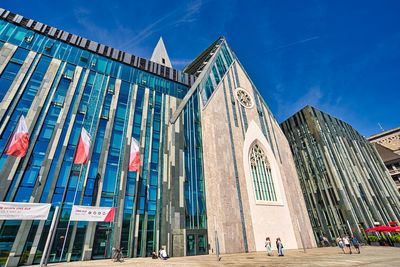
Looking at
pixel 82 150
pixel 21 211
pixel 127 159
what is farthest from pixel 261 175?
pixel 21 211

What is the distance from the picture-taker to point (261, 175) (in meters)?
29.9

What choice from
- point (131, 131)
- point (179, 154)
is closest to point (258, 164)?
point (179, 154)

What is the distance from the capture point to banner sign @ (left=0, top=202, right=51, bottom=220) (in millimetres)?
13414

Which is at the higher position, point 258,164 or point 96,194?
point 258,164

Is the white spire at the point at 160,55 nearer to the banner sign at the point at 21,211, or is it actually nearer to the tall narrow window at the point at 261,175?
the tall narrow window at the point at 261,175

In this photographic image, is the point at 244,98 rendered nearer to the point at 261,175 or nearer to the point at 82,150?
the point at 261,175

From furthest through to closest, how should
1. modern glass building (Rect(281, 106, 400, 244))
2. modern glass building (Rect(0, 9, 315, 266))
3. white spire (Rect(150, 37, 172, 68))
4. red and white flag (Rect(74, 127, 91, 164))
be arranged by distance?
white spire (Rect(150, 37, 172, 68)), modern glass building (Rect(281, 106, 400, 244)), modern glass building (Rect(0, 9, 315, 266)), red and white flag (Rect(74, 127, 91, 164))

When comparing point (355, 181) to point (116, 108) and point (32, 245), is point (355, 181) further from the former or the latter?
point (32, 245)

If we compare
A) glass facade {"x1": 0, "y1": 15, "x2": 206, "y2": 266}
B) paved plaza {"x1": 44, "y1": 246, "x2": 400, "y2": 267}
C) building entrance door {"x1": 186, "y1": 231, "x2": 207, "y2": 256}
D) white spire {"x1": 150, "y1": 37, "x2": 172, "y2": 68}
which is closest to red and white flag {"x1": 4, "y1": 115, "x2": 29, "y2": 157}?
→ glass facade {"x1": 0, "y1": 15, "x2": 206, "y2": 266}

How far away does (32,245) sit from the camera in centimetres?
1709

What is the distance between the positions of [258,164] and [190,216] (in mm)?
14520

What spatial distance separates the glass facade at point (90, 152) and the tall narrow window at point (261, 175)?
9216mm

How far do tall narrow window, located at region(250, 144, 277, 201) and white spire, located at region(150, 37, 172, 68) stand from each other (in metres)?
32.8

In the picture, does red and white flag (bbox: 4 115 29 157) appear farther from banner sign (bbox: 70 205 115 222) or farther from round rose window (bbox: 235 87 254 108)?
Answer: round rose window (bbox: 235 87 254 108)
